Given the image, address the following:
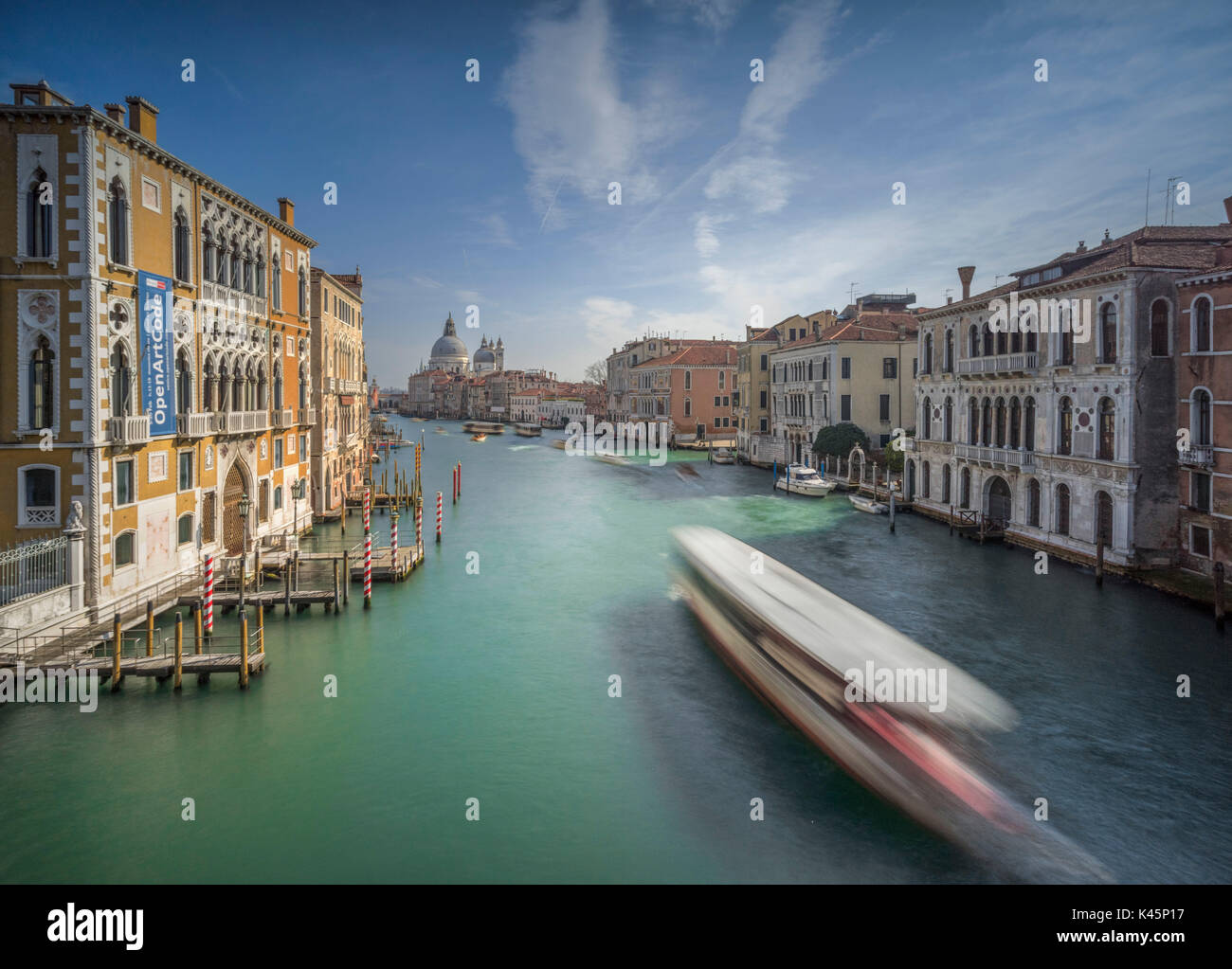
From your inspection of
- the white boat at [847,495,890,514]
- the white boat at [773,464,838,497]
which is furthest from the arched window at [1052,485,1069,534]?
the white boat at [773,464,838,497]

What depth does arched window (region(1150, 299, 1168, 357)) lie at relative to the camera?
698 inches

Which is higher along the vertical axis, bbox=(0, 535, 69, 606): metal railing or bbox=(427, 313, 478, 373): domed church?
bbox=(427, 313, 478, 373): domed church

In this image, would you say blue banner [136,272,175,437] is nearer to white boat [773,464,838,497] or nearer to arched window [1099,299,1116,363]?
arched window [1099,299,1116,363]

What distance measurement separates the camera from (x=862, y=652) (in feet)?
31.3

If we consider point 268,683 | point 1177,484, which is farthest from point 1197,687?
point 268,683

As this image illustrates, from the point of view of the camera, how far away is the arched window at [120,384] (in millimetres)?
12883

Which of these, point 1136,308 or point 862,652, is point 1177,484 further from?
point 862,652

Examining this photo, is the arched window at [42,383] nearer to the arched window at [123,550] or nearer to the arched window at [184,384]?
the arched window at [123,550]

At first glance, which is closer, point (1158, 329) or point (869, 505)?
point (1158, 329)

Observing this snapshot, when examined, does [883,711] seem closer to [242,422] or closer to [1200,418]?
[1200,418]

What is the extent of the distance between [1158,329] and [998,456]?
604cm

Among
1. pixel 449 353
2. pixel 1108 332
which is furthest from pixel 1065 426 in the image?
pixel 449 353

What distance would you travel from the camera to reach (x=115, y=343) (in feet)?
42.4

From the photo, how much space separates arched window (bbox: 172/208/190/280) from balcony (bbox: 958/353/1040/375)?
2044cm
